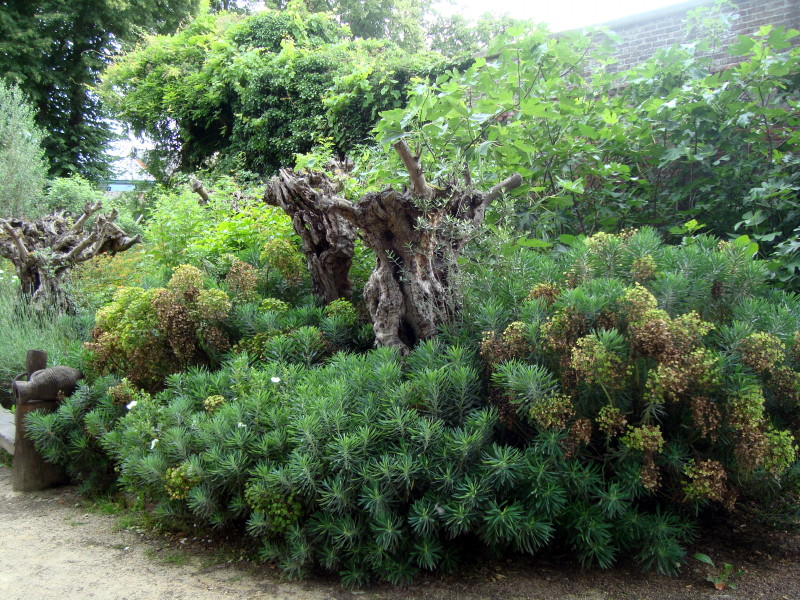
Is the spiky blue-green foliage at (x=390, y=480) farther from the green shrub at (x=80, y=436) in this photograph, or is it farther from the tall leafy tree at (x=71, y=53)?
the tall leafy tree at (x=71, y=53)

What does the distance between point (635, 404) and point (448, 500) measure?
2.89 feet

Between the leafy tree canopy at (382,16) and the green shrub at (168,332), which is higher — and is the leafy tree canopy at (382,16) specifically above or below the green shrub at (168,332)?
above

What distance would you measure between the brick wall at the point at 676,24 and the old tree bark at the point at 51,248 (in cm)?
655

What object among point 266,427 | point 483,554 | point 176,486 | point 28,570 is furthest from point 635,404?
point 28,570

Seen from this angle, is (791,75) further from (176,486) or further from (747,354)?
(176,486)

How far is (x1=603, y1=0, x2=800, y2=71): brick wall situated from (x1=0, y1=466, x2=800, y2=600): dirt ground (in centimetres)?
567

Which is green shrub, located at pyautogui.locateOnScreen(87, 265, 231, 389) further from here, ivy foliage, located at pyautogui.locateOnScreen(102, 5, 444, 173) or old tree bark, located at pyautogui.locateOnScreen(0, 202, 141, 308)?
ivy foliage, located at pyautogui.locateOnScreen(102, 5, 444, 173)

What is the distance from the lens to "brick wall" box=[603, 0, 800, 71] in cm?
630

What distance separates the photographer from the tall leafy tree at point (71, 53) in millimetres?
19188

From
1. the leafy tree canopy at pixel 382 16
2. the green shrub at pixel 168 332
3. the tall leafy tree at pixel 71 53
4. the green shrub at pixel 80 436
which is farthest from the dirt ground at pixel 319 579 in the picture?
the leafy tree canopy at pixel 382 16

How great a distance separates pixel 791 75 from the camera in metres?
4.82

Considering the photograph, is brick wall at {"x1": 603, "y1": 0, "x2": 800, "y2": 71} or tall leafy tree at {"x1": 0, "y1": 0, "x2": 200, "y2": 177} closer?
brick wall at {"x1": 603, "y1": 0, "x2": 800, "y2": 71}

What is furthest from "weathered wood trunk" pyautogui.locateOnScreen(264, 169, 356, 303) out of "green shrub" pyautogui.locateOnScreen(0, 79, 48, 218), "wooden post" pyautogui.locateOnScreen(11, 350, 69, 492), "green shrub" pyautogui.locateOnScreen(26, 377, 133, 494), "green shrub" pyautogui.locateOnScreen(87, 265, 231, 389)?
"green shrub" pyautogui.locateOnScreen(0, 79, 48, 218)

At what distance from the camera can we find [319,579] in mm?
2520
